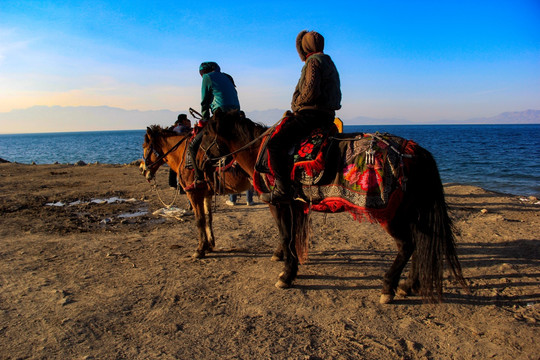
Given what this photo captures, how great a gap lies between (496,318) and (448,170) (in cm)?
2166

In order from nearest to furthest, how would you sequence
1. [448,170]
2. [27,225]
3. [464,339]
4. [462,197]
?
1. [464,339]
2. [27,225]
3. [462,197]
4. [448,170]

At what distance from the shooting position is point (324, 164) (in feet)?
12.7

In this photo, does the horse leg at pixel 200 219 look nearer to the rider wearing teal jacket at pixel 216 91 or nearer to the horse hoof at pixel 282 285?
the rider wearing teal jacket at pixel 216 91

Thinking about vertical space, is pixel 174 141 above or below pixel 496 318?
above

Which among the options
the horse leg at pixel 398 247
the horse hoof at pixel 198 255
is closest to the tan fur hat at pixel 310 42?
the horse leg at pixel 398 247

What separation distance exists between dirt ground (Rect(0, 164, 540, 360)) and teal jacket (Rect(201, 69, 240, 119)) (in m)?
2.50

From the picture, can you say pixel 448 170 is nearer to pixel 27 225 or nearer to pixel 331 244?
pixel 331 244

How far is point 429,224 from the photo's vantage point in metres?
3.82

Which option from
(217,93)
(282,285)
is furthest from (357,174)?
(217,93)

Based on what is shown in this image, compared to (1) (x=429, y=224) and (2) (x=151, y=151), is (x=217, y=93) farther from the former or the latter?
(1) (x=429, y=224)

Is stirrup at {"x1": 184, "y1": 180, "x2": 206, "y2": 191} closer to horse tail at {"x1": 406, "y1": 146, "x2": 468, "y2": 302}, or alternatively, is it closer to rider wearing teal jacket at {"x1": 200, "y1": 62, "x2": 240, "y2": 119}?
rider wearing teal jacket at {"x1": 200, "y1": 62, "x2": 240, "y2": 119}

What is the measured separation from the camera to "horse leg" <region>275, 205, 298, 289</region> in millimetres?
4480

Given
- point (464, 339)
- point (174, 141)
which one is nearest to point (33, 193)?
point (174, 141)

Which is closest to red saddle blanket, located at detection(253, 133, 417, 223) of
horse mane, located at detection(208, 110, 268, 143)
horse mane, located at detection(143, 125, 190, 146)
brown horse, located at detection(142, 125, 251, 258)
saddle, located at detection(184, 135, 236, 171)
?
horse mane, located at detection(208, 110, 268, 143)
